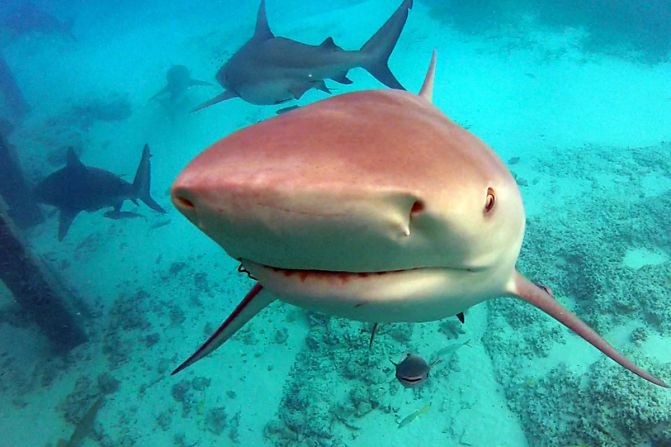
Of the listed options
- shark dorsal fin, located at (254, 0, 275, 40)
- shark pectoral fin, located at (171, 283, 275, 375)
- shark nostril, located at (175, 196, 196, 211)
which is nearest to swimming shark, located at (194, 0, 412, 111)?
shark dorsal fin, located at (254, 0, 275, 40)

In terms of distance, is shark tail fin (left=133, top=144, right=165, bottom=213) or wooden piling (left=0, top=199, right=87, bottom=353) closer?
wooden piling (left=0, top=199, right=87, bottom=353)

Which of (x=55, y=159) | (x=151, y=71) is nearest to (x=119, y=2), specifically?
(x=151, y=71)

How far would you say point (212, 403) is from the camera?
246 inches

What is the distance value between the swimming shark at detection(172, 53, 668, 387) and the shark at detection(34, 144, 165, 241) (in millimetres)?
8144

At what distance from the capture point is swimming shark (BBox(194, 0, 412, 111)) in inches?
222

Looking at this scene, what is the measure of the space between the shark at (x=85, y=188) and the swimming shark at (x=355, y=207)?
26.7 feet

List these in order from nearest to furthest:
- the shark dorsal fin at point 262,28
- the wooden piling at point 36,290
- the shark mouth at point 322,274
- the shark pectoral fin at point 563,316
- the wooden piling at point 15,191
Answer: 1. the shark mouth at point 322,274
2. the shark pectoral fin at point 563,316
3. the wooden piling at point 36,290
4. the shark dorsal fin at point 262,28
5. the wooden piling at point 15,191

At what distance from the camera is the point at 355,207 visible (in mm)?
716

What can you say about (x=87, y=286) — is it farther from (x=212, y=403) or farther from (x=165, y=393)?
(x=212, y=403)

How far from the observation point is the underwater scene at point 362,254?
86 centimetres

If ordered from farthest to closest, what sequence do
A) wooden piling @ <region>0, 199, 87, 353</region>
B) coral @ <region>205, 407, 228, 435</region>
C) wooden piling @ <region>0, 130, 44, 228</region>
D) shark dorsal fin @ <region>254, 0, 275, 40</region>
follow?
1. wooden piling @ <region>0, 130, 44, 228</region>
2. shark dorsal fin @ <region>254, 0, 275, 40</region>
3. wooden piling @ <region>0, 199, 87, 353</region>
4. coral @ <region>205, 407, 228, 435</region>

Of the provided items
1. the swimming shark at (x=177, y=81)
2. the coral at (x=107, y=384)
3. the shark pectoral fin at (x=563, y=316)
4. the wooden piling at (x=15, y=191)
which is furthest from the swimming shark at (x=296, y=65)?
the swimming shark at (x=177, y=81)

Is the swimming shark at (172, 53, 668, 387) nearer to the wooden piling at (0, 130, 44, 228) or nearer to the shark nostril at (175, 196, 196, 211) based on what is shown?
the shark nostril at (175, 196, 196, 211)

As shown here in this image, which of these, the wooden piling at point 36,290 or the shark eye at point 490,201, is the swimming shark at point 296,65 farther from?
the shark eye at point 490,201
